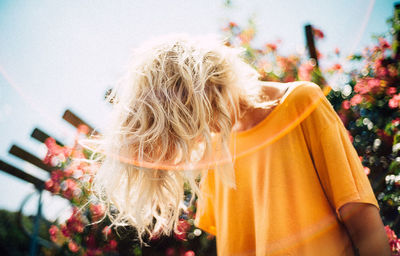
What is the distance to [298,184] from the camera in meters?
1.21

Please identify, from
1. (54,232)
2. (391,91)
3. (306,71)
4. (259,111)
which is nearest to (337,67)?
(306,71)

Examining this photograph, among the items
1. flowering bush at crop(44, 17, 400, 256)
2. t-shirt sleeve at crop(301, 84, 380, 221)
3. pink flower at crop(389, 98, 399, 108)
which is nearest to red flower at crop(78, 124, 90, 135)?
flowering bush at crop(44, 17, 400, 256)

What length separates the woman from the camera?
3.69 feet

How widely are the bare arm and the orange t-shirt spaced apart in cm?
4

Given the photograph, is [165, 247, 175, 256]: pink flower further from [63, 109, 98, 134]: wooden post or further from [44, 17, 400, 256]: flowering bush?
[63, 109, 98, 134]: wooden post

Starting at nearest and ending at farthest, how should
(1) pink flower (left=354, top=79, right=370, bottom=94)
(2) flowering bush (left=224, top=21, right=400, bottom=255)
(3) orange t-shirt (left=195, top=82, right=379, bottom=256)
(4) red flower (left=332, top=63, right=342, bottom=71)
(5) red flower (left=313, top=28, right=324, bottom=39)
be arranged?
(3) orange t-shirt (left=195, top=82, right=379, bottom=256) → (2) flowering bush (left=224, top=21, right=400, bottom=255) → (1) pink flower (left=354, top=79, right=370, bottom=94) → (4) red flower (left=332, top=63, right=342, bottom=71) → (5) red flower (left=313, top=28, right=324, bottom=39)

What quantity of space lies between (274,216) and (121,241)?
5.55 ft

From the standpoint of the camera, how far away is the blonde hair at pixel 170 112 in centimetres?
135

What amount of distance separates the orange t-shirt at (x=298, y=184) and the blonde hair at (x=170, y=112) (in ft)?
0.47

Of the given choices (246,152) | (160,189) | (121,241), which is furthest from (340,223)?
(121,241)

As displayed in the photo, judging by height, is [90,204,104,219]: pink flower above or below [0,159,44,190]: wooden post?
below

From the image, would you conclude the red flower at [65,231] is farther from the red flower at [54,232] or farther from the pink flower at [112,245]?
the pink flower at [112,245]

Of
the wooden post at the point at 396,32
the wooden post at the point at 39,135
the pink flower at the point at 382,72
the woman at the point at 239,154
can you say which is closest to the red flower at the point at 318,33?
the wooden post at the point at 396,32

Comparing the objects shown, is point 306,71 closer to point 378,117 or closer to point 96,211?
point 378,117
